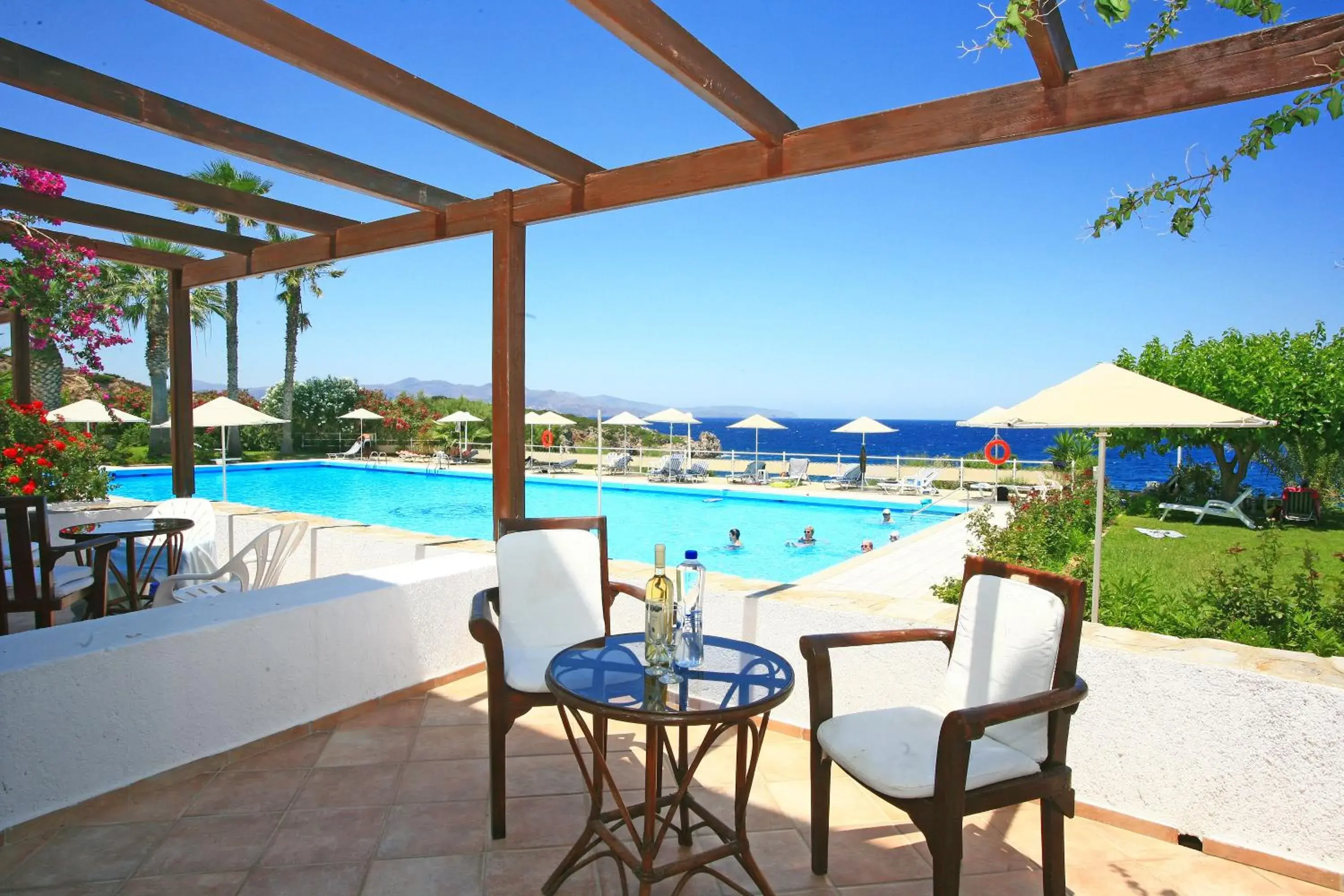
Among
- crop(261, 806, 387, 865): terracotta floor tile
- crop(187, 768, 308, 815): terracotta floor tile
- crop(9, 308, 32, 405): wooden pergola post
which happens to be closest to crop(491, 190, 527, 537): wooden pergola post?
crop(187, 768, 308, 815): terracotta floor tile

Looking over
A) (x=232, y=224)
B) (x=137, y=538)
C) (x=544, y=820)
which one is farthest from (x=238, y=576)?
(x=232, y=224)

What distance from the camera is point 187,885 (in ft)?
6.47

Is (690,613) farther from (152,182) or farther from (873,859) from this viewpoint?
(152,182)

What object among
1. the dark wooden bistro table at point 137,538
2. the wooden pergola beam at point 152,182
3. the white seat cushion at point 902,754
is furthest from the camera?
the dark wooden bistro table at point 137,538

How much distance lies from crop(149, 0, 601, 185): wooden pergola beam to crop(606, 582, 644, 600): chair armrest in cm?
179

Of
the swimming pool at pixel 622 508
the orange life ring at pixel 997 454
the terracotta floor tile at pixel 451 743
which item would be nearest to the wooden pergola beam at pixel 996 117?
the terracotta floor tile at pixel 451 743

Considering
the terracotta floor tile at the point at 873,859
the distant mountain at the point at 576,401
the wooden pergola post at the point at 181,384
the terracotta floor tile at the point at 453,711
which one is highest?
the distant mountain at the point at 576,401

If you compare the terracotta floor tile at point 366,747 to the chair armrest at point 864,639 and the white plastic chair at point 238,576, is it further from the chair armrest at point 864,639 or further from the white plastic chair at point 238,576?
the chair armrest at point 864,639

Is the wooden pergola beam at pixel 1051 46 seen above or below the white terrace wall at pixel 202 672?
above

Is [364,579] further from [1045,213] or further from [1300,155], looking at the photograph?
[1045,213]

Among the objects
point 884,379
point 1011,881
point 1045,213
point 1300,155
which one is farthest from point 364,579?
A: point 884,379

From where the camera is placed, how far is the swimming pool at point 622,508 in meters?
10.3

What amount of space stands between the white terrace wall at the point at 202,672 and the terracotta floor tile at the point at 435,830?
2.64 feet

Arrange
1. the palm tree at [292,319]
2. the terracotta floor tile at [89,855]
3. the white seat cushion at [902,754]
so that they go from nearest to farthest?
the white seat cushion at [902,754] → the terracotta floor tile at [89,855] → the palm tree at [292,319]
